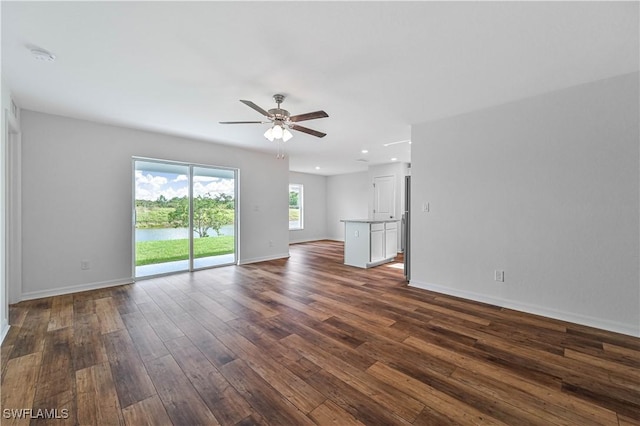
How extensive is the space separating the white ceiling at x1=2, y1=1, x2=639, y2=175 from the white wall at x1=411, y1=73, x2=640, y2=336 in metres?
0.32

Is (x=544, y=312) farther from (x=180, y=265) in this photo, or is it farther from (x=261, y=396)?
(x=180, y=265)

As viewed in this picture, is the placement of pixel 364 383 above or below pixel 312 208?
below

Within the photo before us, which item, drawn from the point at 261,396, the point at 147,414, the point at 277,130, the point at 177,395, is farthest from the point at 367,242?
the point at 147,414

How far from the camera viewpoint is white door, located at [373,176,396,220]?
25.0 feet

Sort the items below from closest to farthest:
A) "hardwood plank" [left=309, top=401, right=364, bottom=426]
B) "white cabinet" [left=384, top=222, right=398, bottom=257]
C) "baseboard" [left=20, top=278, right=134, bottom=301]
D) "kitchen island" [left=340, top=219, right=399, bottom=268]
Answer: "hardwood plank" [left=309, top=401, right=364, bottom=426]
"baseboard" [left=20, top=278, right=134, bottom=301]
"kitchen island" [left=340, top=219, right=399, bottom=268]
"white cabinet" [left=384, top=222, right=398, bottom=257]

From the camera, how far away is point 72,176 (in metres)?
3.74

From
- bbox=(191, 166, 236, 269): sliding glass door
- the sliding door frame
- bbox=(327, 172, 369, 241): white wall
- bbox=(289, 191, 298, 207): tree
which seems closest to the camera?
the sliding door frame

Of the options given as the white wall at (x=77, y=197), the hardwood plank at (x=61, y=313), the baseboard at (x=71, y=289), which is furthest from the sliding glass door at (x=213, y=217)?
the hardwood plank at (x=61, y=313)

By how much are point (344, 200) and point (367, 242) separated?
4.48 metres

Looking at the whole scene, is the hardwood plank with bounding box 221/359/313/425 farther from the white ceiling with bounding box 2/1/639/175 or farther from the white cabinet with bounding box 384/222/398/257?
the white cabinet with bounding box 384/222/398/257

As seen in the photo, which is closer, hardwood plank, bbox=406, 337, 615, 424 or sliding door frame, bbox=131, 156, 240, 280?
hardwood plank, bbox=406, 337, 615, 424

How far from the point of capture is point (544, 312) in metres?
2.90

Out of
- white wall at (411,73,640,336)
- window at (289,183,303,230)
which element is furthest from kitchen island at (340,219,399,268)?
window at (289,183,303,230)

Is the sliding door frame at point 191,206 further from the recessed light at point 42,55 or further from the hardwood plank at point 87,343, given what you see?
the recessed light at point 42,55
